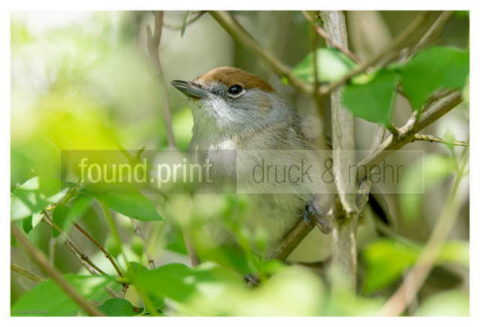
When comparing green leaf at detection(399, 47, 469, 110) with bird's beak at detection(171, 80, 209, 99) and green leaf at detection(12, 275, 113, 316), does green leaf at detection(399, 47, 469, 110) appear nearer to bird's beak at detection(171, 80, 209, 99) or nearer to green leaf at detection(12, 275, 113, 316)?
green leaf at detection(12, 275, 113, 316)

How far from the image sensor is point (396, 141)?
1989mm

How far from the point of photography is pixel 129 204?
5.67 ft

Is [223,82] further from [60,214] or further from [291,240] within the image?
[60,214]

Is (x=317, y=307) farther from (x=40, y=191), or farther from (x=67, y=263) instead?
(x=67, y=263)

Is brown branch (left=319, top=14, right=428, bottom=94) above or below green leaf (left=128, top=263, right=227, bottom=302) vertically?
above

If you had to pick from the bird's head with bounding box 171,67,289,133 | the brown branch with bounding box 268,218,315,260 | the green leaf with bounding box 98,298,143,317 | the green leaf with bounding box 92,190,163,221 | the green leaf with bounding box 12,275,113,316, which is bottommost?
the green leaf with bounding box 98,298,143,317

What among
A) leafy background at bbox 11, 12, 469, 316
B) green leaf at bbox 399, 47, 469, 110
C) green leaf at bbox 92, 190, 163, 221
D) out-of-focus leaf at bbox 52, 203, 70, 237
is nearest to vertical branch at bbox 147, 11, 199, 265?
leafy background at bbox 11, 12, 469, 316

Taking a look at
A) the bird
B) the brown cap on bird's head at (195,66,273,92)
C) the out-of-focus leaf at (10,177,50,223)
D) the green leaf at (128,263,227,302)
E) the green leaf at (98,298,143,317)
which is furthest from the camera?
the brown cap on bird's head at (195,66,273,92)

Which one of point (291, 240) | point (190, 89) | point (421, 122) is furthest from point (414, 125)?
point (190, 89)

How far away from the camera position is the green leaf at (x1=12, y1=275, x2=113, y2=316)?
1.54 m

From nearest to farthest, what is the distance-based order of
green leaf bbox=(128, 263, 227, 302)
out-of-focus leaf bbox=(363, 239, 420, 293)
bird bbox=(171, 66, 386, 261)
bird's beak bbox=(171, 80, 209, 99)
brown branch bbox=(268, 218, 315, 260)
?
out-of-focus leaf bbox=(363, 239, 420, 293) < green leaf bbox=(128, 263, 227, 302) < brown branch bbox=(268, 218, 315, 260) < bird bbox=(171, 66, 386, 261) < bird's beak bbox=(171, 80, 209, 99)

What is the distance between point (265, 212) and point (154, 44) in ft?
2.92

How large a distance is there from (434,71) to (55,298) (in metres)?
1.02

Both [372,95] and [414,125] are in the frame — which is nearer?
[372,95]
